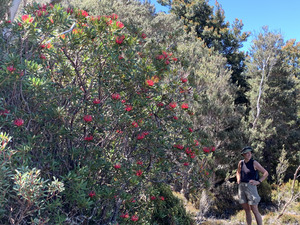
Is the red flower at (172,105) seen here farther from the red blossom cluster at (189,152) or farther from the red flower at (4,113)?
the red flower at (4,113)

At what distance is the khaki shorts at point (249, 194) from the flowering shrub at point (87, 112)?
0.85 metres

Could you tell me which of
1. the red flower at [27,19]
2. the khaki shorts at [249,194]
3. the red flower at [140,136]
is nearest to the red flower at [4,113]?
the red flower at [27,19]

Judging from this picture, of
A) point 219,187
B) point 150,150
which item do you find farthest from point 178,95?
point 219,187

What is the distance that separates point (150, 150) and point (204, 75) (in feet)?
20.8

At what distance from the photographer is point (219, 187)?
928 centimetres

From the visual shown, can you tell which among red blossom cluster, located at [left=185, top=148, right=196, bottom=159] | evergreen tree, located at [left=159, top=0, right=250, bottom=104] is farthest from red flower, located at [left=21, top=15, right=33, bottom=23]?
evergreen tree, located at [left=159, top=0, right=250, bottom=104]

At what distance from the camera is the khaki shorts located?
3.88 meters

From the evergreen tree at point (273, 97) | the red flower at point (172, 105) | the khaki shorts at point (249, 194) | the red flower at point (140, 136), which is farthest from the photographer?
the evergreen tree at point (273, 97)

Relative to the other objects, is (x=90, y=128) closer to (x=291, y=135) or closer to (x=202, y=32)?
(x=291, y=135)

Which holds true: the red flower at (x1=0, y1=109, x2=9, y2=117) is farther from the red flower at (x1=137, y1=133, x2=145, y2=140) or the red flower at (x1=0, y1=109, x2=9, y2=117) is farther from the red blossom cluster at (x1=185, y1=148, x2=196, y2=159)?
the red blossom cluster at (x1=185, y1=148, x2=196, y2=159)

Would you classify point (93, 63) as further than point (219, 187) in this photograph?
No

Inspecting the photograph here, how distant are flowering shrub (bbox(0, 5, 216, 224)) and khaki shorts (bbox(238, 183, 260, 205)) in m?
0.85

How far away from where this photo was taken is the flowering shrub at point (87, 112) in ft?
6.96

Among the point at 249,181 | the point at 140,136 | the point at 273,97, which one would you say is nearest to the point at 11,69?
the point at 140,136
